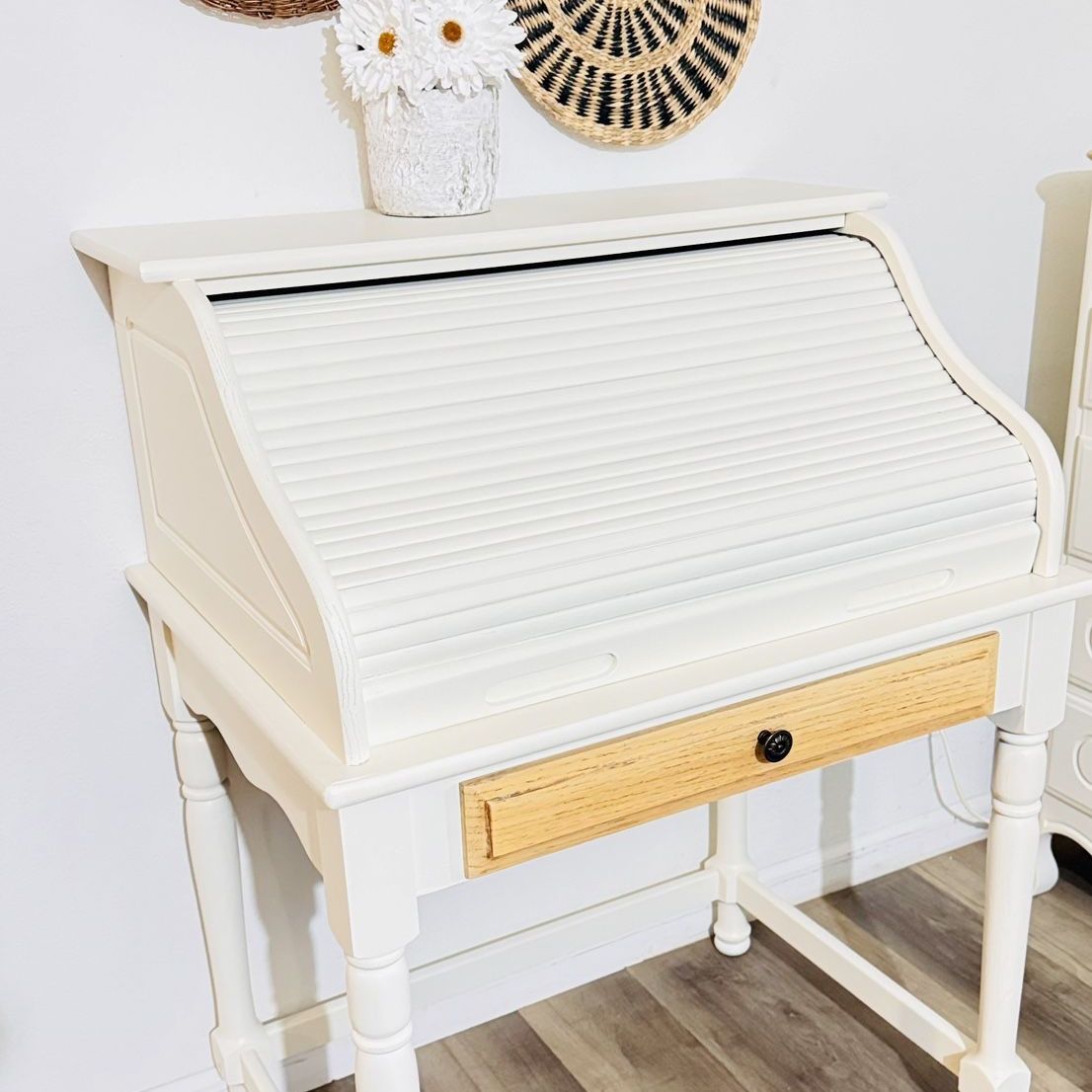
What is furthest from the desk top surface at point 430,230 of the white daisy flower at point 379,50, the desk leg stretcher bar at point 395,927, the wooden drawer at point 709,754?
the wooden drawer at point 709,754

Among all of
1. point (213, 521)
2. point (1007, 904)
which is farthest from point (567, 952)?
point (213, 521)

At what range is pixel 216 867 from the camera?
5.46 ft

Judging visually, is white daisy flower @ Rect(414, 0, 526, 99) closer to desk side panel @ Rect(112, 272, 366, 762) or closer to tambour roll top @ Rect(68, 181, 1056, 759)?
tambour roll top @ Rect(68, 181, 1056, 759)

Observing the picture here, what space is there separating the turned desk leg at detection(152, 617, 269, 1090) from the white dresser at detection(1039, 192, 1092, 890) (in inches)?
51.6

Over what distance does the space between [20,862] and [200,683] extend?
1.20 feet

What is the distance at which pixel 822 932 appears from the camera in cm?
195

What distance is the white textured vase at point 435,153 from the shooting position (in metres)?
1.42

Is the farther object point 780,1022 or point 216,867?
point 780,1022

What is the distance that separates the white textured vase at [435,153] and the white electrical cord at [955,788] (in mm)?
1376

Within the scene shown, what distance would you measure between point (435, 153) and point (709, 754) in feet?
2.29

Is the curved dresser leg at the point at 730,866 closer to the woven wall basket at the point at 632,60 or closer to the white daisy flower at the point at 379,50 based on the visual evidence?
the woven wall basket at the point at 632,60

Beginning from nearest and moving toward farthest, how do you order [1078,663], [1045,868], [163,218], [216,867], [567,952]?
1. [163,218]
2. [216,867]
3. [567,952]
4. [1078,663]
5. [1045,868]

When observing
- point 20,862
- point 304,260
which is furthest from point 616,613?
point 20,862

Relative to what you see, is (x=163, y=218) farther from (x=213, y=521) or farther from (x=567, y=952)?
(x=567, y=952)
